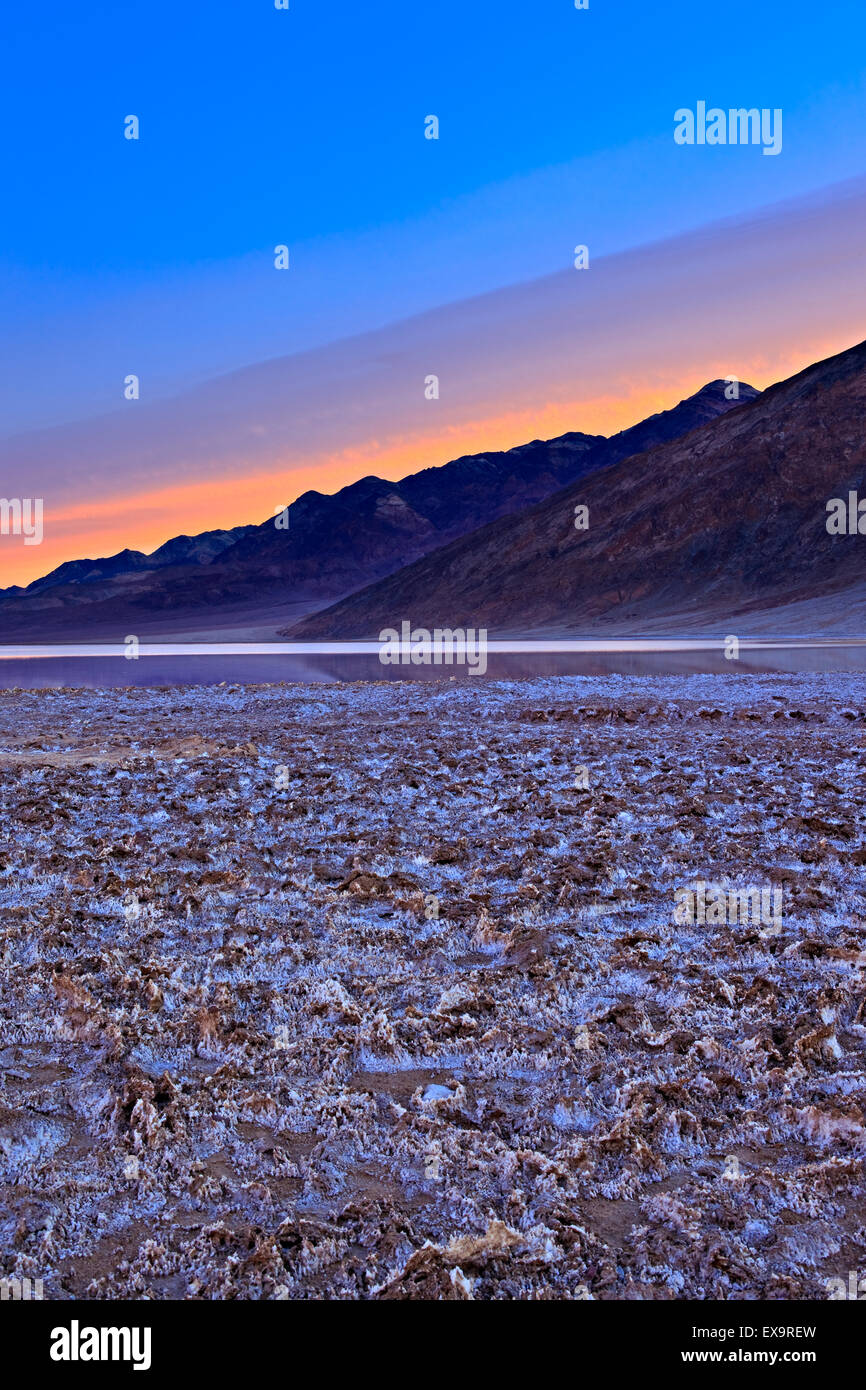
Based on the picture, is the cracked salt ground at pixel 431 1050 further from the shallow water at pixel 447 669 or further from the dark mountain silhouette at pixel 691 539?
the dark mountain silhouette at pixel 691 539

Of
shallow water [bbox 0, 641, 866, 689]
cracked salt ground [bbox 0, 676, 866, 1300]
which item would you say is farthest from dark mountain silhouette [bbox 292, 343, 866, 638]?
cracked salt ground [bbox 0, 676, 866, 1300]

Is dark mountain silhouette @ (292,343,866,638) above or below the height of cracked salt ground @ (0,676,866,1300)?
above

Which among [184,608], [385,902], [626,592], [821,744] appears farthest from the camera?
[184,608]

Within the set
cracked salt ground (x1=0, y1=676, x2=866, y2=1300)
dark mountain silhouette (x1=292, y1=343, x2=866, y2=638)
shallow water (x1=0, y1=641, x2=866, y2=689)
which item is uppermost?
dark mountain silhouette (x1=292, y1=343, x2=866, y2=638)

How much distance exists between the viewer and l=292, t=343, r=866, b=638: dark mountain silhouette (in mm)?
93750

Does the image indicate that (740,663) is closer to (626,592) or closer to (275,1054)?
(275,1054)

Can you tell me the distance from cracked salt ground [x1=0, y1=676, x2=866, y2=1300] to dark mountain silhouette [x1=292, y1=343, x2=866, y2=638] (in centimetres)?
7899

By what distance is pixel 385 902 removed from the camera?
256 inches

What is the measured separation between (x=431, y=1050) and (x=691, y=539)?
104 meters

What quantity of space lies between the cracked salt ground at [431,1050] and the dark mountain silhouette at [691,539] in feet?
259

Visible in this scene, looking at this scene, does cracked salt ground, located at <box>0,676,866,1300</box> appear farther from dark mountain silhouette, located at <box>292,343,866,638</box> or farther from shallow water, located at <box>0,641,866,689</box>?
dark mountain silhouette, located at <box>292,343,866,638</box>

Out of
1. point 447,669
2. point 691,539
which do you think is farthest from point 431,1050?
point 691,539

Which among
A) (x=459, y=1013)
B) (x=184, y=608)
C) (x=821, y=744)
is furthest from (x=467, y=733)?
(x=184, y=608)
